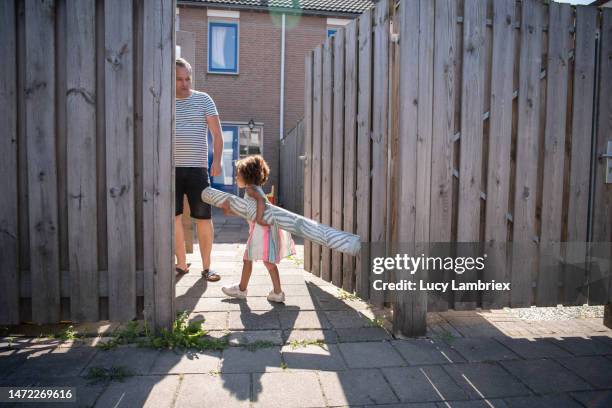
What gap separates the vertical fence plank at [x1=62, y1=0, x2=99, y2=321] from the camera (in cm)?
254

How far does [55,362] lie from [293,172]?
27.4ft

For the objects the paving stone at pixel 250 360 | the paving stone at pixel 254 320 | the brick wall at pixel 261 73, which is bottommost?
the paving stone at pixel 250 360

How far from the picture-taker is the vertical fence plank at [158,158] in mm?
2559

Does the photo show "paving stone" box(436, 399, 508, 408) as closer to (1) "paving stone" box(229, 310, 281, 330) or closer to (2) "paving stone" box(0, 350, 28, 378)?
(1) "paving stone" box(229, 310, 281, 330)

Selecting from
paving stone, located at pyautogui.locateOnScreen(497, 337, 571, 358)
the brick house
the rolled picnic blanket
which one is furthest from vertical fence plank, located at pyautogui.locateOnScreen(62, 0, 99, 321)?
the brick house

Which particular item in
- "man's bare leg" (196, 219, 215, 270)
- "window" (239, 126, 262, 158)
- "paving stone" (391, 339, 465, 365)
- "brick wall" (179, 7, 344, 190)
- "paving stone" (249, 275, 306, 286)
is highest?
"brick wall" (179, 7, 344, 190)

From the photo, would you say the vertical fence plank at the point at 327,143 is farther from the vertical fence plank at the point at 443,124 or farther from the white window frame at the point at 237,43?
the white window frame at the point at 237,43

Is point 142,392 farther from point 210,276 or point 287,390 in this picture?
point 210,276

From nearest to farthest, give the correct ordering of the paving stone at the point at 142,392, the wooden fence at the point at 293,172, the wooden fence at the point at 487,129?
the paving stone at the point at 142,392, the wooden fence at the point at 487,129, the wooden fence at the point at 293,172

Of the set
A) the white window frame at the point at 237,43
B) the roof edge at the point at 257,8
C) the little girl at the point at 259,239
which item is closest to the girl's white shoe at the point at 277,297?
the little girl at the point at 259,239

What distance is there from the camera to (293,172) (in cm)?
1050

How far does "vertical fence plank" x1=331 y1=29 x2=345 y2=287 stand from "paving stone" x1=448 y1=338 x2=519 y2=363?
1.27 meters

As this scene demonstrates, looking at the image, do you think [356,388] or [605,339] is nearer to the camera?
[356,388]

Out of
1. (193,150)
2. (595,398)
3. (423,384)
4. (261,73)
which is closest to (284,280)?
(193,150)
